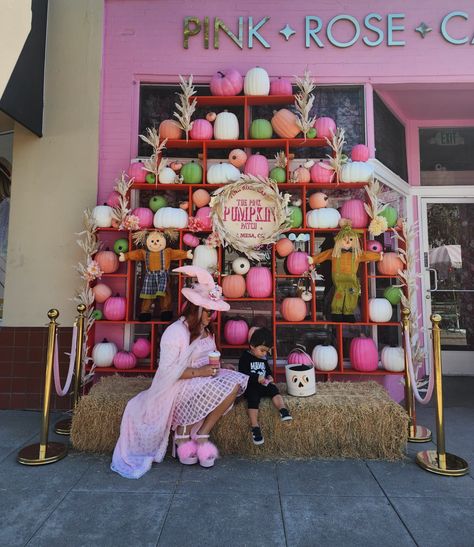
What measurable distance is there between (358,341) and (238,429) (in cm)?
175

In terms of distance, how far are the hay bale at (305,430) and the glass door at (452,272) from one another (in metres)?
2.96

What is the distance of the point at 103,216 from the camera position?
4.64m

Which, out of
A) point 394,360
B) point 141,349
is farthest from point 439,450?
point 141,349

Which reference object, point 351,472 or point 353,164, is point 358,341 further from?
point 353,164

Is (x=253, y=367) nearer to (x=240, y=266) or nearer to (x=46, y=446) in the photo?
(x=240, y=266)

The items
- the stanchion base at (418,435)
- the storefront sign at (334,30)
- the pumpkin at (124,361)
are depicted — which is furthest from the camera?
the storefront sign at (334,30)

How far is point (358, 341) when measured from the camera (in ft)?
14.8

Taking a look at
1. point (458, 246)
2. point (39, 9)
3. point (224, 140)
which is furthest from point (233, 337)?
point (39, 9)

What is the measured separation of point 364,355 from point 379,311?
519 millimetres

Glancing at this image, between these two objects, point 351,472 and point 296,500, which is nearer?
point 296,500

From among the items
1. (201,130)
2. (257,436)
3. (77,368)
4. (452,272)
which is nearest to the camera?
(257,436)

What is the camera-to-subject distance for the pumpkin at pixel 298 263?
4.59 metres

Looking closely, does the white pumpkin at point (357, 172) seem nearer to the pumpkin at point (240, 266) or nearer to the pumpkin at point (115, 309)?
the pumpkin at point (240, 266)

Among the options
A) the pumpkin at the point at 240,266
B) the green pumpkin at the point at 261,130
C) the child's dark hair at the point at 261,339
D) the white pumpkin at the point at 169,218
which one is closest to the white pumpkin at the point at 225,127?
the green pumpkin at the point at 261,130
